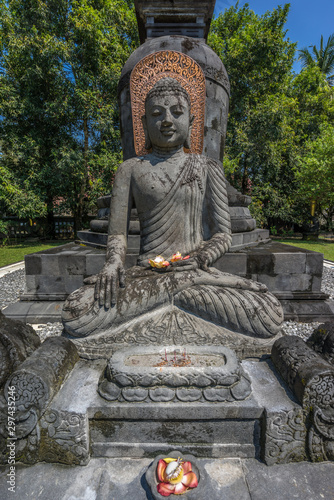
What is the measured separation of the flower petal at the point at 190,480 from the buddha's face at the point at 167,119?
2.97m

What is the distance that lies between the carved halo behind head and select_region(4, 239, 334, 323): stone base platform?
2.30m

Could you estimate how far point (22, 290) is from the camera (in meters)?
6.95

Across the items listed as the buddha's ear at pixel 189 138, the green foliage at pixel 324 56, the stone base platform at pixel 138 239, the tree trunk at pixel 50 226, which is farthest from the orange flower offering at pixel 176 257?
the green foliage at pixel 324 56

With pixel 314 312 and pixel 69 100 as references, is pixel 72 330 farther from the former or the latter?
pixel 69 100

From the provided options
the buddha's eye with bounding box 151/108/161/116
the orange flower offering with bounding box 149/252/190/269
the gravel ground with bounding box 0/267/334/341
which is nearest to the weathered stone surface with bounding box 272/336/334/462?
the orange flower offering with bounding box 149/252/190/269

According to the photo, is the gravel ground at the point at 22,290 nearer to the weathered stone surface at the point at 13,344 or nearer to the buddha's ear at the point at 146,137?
the weathered stone surface at the point at 13,344

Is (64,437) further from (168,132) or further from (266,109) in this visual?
(266,109)

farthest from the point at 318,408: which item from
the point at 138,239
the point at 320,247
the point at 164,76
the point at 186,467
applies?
the point at 320,247

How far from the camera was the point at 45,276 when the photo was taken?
517 cm

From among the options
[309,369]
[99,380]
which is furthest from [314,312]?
[99,380]

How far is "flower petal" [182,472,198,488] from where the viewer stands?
1804mm

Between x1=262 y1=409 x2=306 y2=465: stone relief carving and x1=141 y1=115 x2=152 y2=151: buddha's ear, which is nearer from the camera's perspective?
x1=262 y1=409 x2=306 y2=465: stone relief carving

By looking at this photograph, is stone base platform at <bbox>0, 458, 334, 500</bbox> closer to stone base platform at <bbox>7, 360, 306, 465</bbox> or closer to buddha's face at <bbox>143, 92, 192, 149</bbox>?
stone base platform at <bbox>7, 360, 306, 465</bbox>

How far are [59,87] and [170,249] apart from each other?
573 inches
